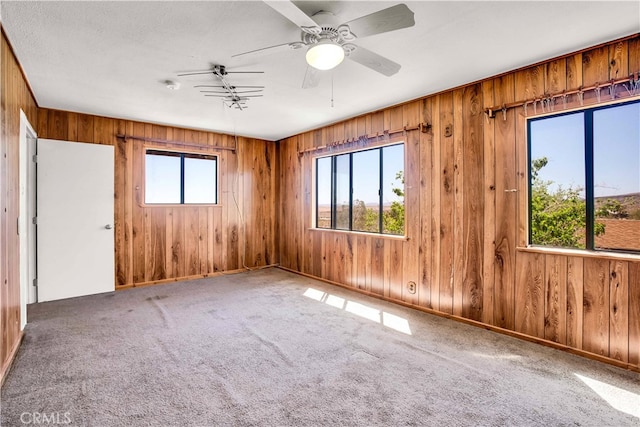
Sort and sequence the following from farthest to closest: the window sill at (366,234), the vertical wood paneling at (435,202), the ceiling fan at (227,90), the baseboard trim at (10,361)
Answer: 1. the window sill at (366,234)
2. the vertical wood paneling at (435,202)
3. the ceiling fan at (227,90)
4. the baseboard trim at (10,361)

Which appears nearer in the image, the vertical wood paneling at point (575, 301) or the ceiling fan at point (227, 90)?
the vertical wood paneling at point (575, 301)

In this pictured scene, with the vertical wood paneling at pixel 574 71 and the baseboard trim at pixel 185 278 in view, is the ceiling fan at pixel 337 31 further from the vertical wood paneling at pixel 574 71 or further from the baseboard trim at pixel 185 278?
the baseboard trim at pixel 185 278

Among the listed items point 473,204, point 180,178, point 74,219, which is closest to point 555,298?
point 473,204

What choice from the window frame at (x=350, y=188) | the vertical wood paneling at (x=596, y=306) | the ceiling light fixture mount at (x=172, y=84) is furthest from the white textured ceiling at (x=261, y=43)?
the vertical wood paneling at (x=596, y=306)

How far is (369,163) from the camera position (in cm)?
442

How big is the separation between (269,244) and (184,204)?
173 centimetres

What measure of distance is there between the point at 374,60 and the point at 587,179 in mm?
1981

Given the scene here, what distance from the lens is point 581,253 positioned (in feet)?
Result: 8.18

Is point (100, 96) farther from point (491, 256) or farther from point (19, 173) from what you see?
point (491, 256)

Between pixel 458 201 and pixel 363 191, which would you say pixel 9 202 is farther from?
pixel 458 201

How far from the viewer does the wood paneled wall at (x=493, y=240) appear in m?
2.39

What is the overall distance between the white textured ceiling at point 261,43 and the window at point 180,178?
4.16ft
